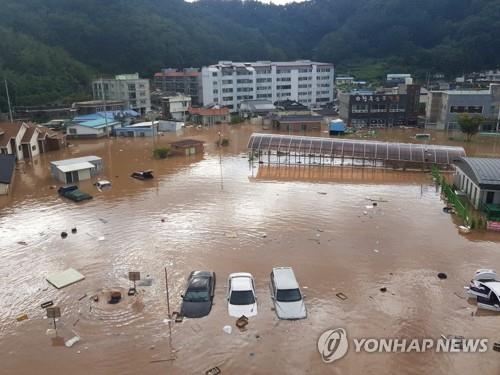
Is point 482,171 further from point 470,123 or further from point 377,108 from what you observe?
point 377,108

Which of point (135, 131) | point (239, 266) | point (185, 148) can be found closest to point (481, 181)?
point (239, 266)

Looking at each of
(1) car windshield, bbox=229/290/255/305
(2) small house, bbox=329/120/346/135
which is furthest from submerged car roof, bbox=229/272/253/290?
(2) small house, bbox=329/120/346/135

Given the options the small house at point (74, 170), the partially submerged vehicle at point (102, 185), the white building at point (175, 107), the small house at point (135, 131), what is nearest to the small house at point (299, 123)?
the small house at point (135, 131)

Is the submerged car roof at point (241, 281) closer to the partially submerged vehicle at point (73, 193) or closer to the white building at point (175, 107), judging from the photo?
the partially submerged vehicle at point (73, 193)

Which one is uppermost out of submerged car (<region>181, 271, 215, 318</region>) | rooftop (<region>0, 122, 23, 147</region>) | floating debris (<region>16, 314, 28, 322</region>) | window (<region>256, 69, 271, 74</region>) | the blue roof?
window (<region>256, 69, 271, 74</region>)

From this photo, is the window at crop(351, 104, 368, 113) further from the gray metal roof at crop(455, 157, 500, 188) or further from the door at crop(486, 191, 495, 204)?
the door at crop(486, 191, 495, 204)
